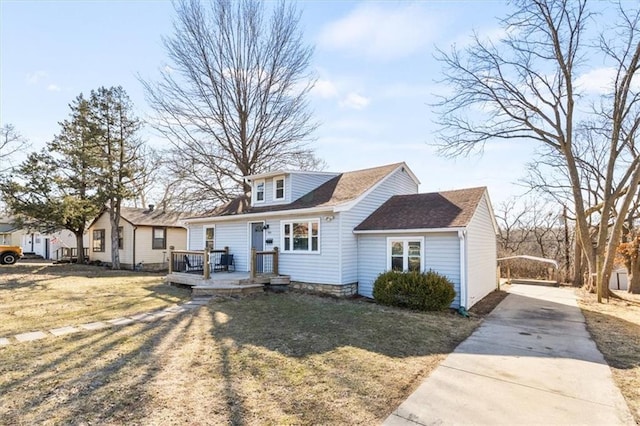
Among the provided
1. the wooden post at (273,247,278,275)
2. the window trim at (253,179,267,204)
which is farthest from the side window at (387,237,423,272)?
the window trim at (253,179,267,204)

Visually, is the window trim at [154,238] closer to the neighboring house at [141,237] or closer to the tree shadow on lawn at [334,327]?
the neighboring house at [141,237]

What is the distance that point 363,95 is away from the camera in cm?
1481

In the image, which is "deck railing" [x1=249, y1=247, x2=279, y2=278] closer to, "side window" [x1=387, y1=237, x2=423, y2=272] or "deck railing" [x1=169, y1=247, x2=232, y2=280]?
"deck railing" [x1=169, y1=247, x2=232, y2=280]

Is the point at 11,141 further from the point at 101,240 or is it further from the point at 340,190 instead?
the point at 340,190

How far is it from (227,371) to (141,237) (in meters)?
20.2

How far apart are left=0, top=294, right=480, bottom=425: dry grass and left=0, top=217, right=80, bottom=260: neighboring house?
31.4 metres

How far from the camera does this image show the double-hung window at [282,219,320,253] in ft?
40.3

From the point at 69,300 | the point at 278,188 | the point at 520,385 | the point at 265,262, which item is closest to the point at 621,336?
the point at 520,385

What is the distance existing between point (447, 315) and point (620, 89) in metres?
11.7

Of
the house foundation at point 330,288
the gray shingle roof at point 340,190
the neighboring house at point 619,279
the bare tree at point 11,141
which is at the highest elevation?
the bare tree at point 11,141

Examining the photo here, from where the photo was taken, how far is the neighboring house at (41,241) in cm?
3325

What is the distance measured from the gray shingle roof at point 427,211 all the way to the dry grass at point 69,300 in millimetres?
7097

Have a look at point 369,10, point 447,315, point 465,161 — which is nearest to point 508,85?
point 465,161

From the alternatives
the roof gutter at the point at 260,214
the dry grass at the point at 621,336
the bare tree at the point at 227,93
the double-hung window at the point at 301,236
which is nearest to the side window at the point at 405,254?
the roof gutter at the point at 260,214
